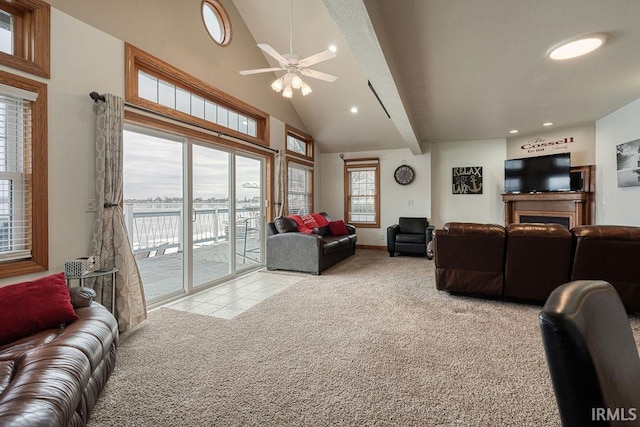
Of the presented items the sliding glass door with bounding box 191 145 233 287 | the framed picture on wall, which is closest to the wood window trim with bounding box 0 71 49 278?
the sliding glass door with bounding box 191 145 233 287

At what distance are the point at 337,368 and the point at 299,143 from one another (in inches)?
214

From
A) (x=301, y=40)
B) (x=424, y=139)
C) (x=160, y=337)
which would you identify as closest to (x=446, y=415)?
(x=160, y=337)

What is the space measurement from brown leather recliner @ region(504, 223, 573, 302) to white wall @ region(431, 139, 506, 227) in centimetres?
376

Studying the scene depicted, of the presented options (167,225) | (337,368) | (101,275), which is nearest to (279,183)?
(167,225)

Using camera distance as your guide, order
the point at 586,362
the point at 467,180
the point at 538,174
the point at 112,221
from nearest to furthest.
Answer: the point at 586,362 → the point at 112,221 → the point at 538,174 → the point at 467,180

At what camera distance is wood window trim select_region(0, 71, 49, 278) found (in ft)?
7.43

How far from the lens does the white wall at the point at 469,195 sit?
648cm

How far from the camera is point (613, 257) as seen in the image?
2.82 m

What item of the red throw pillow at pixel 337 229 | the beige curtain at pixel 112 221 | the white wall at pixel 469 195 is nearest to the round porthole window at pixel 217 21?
the beige curtain at pixel 112 221

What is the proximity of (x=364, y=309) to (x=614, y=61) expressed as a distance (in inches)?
145

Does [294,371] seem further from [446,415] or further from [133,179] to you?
[133,179]

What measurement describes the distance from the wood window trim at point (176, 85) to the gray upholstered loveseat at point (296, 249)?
1.53 m

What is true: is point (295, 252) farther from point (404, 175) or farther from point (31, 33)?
point (31, 33)

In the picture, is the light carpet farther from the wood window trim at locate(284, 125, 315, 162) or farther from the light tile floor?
the wood window trim at locate(284, 125, 315, 162)
